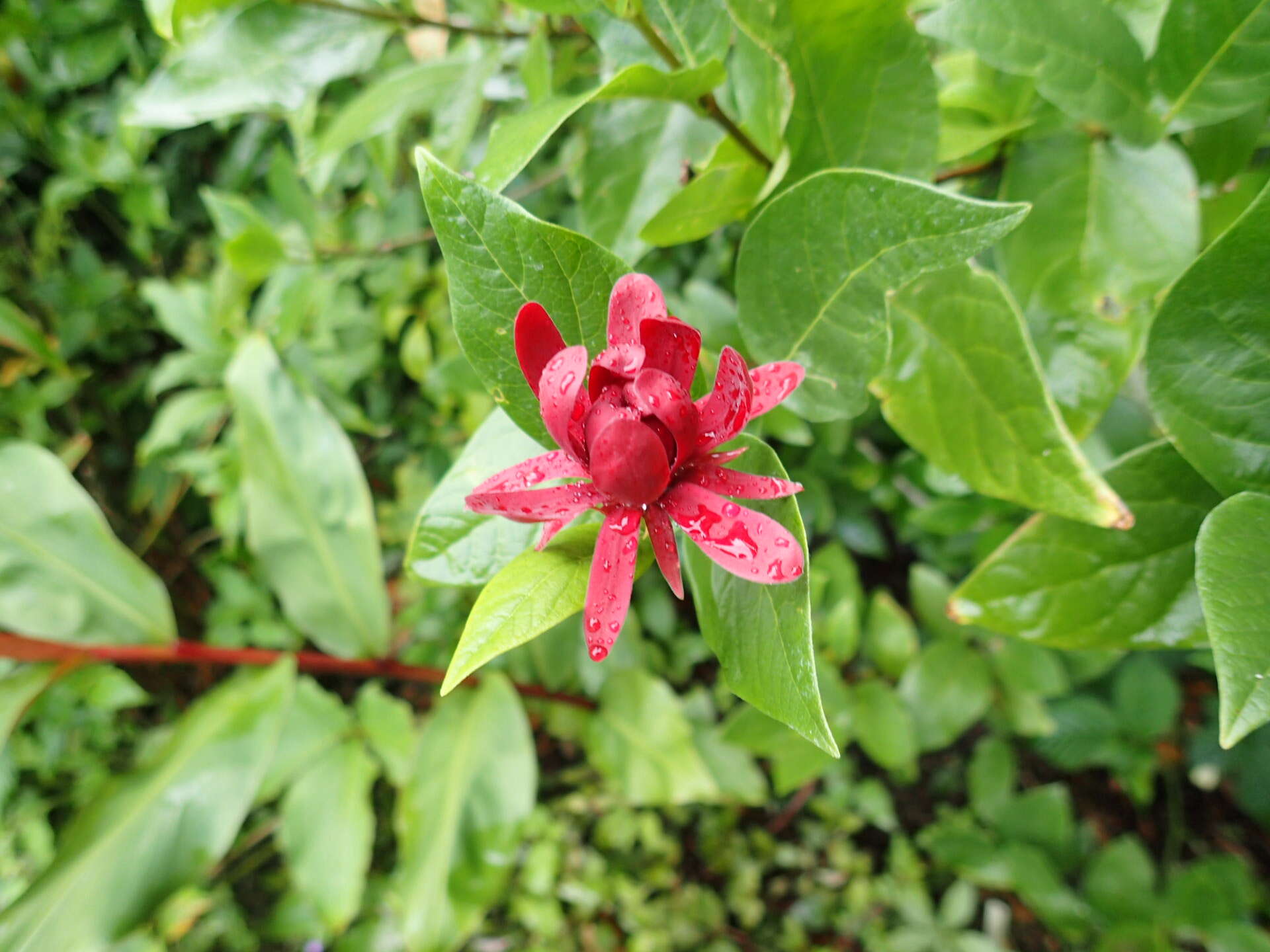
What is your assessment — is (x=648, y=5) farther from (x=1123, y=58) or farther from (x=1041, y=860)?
(x=1041, y=860)

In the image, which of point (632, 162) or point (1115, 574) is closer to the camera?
point (1115, 574)

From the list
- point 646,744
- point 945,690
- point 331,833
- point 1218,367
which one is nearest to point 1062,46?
point 1218,367

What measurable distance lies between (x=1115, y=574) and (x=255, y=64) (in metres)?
0.86

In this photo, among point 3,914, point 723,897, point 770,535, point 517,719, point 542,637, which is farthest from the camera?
point 723,897

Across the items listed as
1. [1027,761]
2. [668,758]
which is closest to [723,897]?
[668,758]

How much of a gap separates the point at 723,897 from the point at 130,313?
2.08 meters

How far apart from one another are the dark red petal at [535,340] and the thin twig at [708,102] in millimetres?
213

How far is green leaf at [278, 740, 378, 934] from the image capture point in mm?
979

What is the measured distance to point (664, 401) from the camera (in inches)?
11.7

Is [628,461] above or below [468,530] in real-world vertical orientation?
above

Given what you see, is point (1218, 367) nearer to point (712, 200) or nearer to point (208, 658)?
point (712, 200)

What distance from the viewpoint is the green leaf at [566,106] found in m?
0.37

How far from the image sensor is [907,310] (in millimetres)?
496

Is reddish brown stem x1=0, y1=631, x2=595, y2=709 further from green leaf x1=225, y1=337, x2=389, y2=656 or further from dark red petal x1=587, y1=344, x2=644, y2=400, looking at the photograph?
dark red petal x1=587, y1=344, x2=644, y2=400
